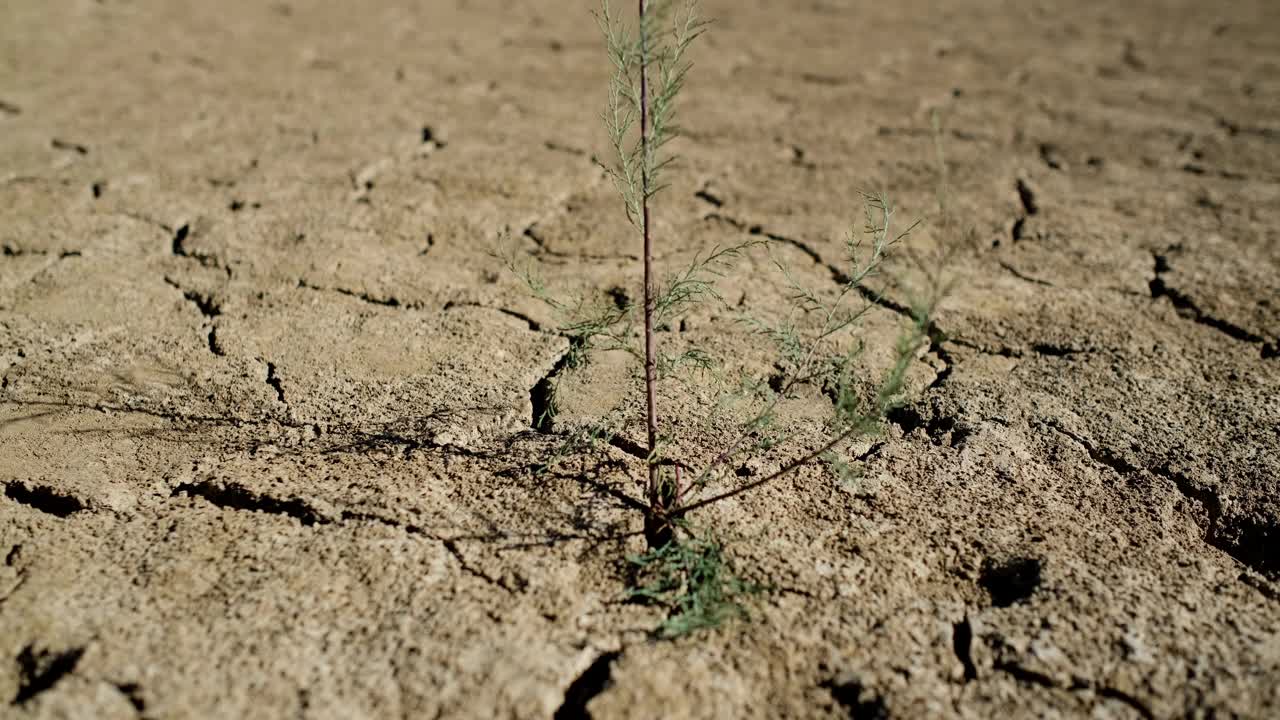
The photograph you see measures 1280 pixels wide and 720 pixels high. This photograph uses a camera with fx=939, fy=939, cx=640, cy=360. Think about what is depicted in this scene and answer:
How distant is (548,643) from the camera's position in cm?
111

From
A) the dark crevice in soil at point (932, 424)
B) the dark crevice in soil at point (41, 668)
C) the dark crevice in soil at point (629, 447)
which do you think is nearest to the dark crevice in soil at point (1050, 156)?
the dark crevice in soil at point (932, 424)

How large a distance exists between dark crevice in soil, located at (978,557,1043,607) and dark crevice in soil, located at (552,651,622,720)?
0.50 m

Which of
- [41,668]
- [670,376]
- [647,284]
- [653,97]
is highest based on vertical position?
[653,97]

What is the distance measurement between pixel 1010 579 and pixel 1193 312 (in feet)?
3.47

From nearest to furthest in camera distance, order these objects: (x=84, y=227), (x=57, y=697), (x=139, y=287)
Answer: (x=57, y=697) < (x=139, y=287) < (x=84, y=227)

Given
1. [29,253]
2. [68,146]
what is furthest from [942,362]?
[68,146]

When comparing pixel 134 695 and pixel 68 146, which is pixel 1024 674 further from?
pixel 68 146

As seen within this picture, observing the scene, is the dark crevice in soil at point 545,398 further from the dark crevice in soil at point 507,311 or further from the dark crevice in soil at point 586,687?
the dark crevice in soil at point 586,687

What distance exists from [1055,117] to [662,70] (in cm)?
254

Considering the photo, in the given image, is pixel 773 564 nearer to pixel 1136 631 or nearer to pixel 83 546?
pixel 1136 631

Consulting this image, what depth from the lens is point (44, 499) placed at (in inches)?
52.9

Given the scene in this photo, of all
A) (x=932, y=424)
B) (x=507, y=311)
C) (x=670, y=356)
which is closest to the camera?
(x=932, y=424)

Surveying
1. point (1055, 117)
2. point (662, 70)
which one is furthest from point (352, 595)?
point (1055, 117)

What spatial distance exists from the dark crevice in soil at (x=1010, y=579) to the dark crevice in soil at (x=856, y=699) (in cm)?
25
